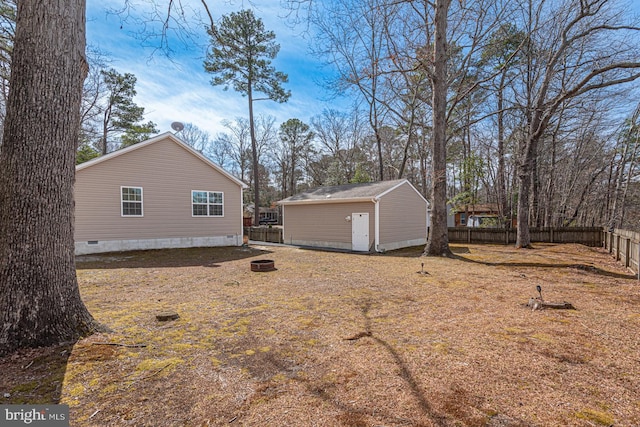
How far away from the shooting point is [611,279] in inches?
263

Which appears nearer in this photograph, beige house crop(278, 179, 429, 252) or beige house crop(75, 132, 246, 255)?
beige house crop(75, 132, 246, 255)

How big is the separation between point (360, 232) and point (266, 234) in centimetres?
742

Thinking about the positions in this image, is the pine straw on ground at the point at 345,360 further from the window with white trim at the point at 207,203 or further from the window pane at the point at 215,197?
the window pane at the point at 215,197

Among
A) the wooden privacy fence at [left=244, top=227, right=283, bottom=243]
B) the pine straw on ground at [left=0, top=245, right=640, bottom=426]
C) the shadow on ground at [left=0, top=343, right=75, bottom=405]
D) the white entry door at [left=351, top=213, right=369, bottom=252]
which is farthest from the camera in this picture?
the wooden privacy fence at [left=244, top=227, right=283, bottom=243]

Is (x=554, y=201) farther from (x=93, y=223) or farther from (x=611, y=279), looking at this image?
(x=93, y=223)

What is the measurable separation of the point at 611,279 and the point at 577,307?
11.0 feet

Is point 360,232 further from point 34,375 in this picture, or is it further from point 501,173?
point 501,173

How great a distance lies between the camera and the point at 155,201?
11758mm

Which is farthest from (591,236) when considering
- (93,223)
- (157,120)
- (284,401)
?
(157,120)

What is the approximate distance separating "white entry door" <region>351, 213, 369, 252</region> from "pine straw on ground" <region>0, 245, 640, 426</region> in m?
6.65

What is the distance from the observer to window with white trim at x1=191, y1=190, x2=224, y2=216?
12.9 m

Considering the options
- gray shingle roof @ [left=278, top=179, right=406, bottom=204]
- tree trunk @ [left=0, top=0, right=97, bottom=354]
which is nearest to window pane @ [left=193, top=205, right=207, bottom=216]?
gray shingle roof @ [left=278, top=179, right=406, bottom=204]

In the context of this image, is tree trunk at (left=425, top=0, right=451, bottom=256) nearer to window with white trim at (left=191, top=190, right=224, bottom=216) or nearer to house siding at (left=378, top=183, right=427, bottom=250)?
house siding at (left=378, top=183, right=427, bottom=250)

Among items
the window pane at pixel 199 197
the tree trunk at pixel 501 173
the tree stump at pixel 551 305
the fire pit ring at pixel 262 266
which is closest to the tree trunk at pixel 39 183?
the fire pit ring at pixel 262 266
